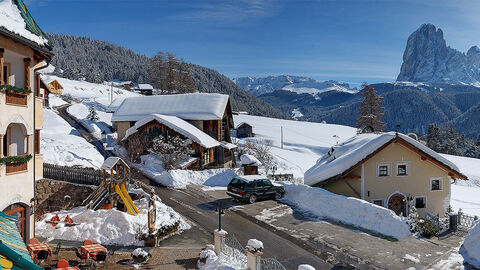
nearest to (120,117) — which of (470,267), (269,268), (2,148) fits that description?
(2,148)

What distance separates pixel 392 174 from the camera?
26.2 metres

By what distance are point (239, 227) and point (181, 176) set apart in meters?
13.4

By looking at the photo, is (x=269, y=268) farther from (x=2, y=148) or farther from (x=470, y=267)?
(x=2, y=148)

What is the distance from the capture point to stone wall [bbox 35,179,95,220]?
841 inches

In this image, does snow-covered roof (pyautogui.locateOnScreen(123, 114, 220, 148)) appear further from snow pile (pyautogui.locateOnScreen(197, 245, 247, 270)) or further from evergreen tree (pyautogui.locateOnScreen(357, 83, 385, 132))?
evergreen tree (pyautogui.locateOnScreen(357, 83, 385, 132))

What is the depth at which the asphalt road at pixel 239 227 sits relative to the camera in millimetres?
15570

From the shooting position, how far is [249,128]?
77.8 m


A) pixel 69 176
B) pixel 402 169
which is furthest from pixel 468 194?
pixel 69 176

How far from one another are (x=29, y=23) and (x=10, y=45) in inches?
77.2

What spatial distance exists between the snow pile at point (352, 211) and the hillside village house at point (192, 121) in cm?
1548

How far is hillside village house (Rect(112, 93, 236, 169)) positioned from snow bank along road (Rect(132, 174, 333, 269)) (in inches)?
399

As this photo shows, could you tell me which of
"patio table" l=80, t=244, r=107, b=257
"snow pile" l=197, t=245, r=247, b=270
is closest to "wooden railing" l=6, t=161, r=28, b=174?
"patio table" l=80, t=244, r=107, b=257

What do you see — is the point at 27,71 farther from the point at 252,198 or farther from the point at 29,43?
the point at 252,198

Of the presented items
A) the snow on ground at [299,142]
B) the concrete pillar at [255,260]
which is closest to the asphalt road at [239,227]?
the concrete pillar at [255,260]
